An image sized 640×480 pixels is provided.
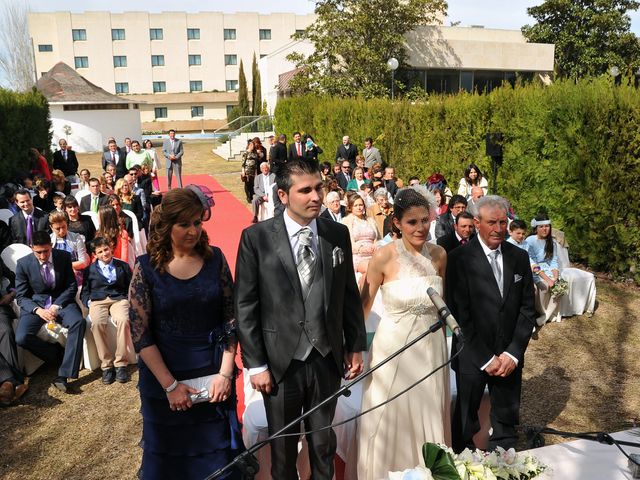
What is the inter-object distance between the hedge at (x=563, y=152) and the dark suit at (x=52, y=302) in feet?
26.1

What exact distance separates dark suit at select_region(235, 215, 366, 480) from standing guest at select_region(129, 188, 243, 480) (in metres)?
0.21

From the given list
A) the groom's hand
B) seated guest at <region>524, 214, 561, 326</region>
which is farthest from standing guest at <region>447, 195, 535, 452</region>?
seated guest at <region>524, 214, 561, 326</region>

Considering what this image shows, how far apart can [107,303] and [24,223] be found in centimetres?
267

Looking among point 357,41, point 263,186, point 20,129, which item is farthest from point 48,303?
point 357,41

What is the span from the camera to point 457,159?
13.9m

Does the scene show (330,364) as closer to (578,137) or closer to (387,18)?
(578,137)

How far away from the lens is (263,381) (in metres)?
3.13

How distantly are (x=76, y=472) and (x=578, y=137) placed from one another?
938cm

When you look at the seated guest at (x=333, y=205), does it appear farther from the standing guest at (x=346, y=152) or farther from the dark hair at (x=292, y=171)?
the standing guest at (x=346, y=152)

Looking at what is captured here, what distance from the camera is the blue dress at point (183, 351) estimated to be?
10.3 feet

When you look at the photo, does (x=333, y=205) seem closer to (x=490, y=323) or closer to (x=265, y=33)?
(x=490, y=323)

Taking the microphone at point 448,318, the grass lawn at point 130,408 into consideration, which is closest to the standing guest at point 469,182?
the grass lawn at point 130,408

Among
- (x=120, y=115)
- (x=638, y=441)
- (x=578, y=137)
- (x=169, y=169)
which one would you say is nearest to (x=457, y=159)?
(x=578, y=137)

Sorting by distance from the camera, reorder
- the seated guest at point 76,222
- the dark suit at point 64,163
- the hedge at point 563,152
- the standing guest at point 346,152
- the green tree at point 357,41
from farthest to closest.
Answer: the green tree at point 357,41
the standing guest at point 346,152
the dark suit at point 64,163
the hedge at point 563,152
the seated guest at point 76,222
